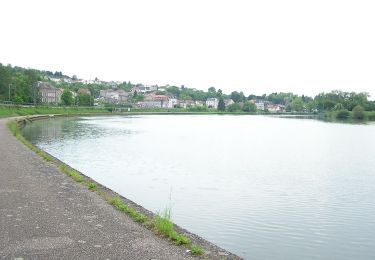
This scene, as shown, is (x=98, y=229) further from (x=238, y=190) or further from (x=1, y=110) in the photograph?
(x=1, y=110)

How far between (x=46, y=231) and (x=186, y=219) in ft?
18.4

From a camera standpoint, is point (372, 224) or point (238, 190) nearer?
point (372, 224)

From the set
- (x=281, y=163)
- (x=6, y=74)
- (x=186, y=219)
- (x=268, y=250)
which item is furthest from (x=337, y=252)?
(x=6, y=74)

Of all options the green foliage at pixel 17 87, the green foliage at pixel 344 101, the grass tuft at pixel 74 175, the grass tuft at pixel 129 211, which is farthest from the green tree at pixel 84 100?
the grass tuft at pixel 129 211

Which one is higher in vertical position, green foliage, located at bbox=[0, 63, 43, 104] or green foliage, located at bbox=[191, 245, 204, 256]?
green foliage, located at bbox=[0, 63, 43, 104]

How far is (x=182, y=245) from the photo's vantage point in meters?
7.32

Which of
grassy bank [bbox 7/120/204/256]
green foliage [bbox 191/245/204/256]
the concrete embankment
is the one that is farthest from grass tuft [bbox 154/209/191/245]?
green foliage [bbox 191/245/204/256]

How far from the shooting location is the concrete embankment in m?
6.60

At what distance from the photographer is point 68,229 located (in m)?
7.73

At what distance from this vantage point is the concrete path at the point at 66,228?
6.59 meters

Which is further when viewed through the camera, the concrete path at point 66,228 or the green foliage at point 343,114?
the green foliage at point 343,114

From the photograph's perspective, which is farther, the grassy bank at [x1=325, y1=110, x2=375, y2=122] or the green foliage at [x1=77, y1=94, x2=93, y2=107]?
the grassy bank at [x1=325, y1=110, x2=375, y2=122]

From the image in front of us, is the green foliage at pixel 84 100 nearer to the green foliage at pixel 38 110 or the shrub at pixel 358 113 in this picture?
the green foliage at pixel 38 110

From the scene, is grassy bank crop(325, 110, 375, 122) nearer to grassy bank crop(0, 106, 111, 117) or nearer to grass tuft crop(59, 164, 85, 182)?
grassy bank crop(0, 106, 111, 117)
